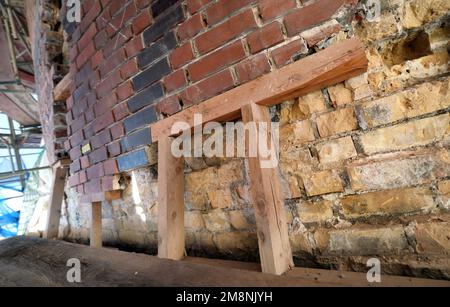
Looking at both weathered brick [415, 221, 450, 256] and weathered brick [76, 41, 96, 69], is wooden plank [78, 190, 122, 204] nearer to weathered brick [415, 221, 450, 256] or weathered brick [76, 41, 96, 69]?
weathered brick [76, 41, 96, 69]

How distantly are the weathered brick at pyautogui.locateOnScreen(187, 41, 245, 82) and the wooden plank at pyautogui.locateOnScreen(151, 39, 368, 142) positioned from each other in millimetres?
124

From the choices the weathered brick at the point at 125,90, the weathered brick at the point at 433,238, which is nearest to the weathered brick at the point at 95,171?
the weathered brick at the point at 125,90

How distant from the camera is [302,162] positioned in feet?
2.90

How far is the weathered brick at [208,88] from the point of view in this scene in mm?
950

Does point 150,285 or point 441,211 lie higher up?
point 441,211

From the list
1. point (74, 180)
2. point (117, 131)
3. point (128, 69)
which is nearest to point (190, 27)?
point (128, 69)

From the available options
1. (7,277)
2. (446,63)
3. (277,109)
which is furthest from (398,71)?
(7,277)

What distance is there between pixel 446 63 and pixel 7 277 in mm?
1737

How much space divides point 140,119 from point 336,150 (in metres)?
0.91

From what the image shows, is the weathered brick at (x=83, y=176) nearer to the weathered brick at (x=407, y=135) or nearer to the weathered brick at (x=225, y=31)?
the weathered brick at (x=225, y=31)

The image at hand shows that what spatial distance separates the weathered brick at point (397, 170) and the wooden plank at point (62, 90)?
90.5 inches

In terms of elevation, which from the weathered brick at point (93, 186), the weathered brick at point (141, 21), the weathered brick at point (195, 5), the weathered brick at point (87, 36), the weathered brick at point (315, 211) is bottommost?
the weathered brick at point (315, 211)

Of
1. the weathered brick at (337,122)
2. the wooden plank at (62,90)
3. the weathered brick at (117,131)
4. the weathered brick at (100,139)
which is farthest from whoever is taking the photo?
the wooden plank at (62,90)
